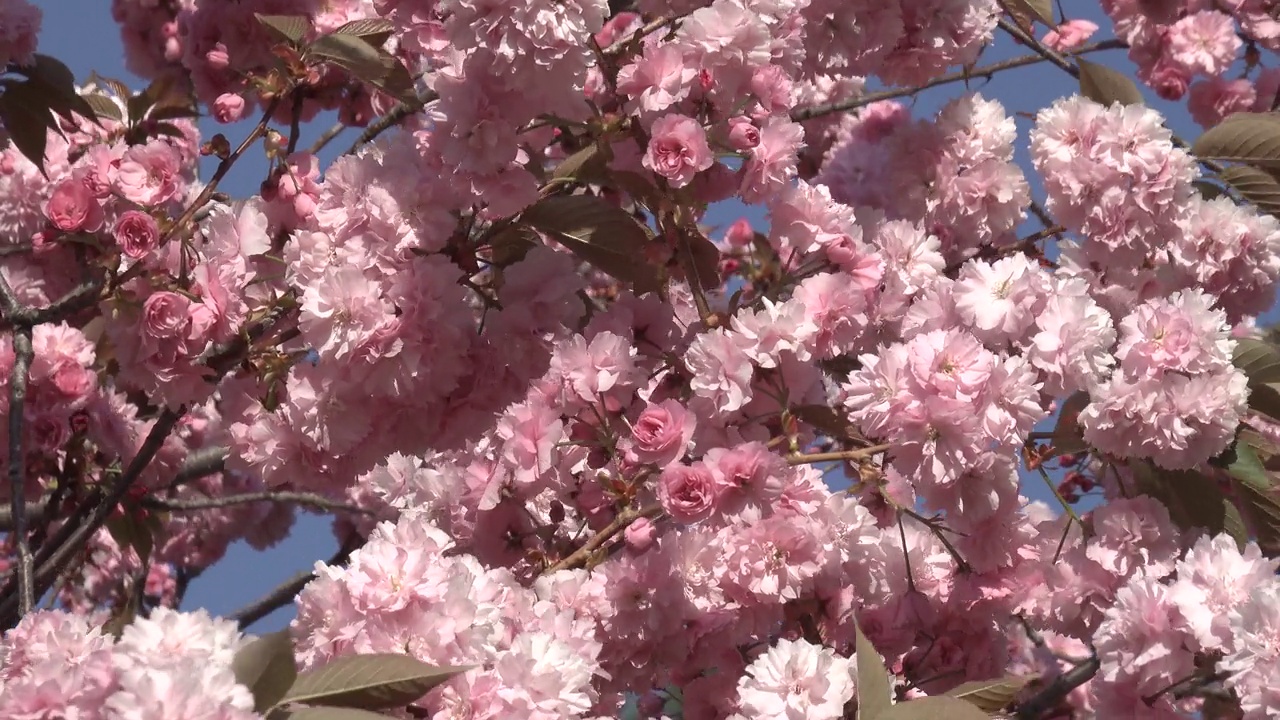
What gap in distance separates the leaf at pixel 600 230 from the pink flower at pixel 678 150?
0.26 meters

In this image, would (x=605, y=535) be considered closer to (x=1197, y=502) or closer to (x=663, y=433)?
(x=663, y=433)

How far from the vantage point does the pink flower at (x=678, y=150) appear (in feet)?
6.84

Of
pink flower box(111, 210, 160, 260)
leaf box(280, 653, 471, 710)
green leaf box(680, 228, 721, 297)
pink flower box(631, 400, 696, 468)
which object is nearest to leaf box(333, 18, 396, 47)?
pink flower box(111, 210, 160, 260)

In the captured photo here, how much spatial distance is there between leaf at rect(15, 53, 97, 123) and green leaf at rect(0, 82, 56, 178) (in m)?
0.02

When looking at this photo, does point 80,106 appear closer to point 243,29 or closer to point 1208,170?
point 243,29

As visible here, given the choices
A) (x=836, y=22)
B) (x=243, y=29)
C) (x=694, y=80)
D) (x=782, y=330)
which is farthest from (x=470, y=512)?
(x=243, y=29)

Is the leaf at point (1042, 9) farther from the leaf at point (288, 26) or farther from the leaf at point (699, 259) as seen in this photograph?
the leaf at point (288, 26)

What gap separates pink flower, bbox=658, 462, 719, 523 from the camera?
76.5 inches

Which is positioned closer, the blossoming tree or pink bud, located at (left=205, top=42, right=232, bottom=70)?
the blossoming tree

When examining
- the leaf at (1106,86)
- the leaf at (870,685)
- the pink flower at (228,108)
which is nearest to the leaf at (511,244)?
the pink flower at (228,108)

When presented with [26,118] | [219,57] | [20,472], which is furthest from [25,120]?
[20,472]

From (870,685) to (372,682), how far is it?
2.08 ft

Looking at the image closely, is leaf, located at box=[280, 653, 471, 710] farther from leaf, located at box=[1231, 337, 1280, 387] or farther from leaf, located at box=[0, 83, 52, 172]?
leaf, located at box=[0, 83, 52, 172]

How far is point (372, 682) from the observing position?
1437 millimetres
